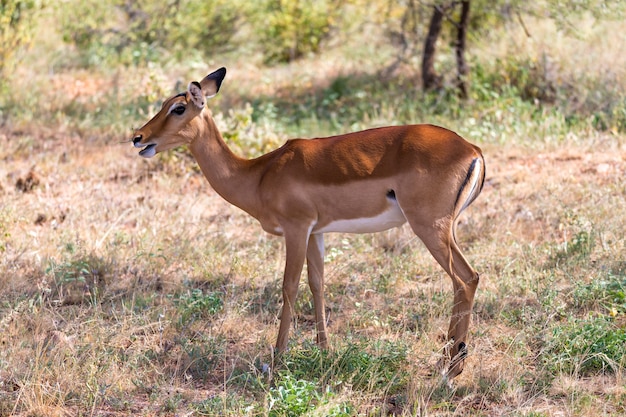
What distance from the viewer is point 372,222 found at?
5051 millimetres

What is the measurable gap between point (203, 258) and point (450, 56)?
21.1 feet

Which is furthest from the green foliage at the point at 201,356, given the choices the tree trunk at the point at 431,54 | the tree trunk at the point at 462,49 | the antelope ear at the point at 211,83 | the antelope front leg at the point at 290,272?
the tree trunk at the point at 431,54

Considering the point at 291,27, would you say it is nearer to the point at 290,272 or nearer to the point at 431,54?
the point at 431,54

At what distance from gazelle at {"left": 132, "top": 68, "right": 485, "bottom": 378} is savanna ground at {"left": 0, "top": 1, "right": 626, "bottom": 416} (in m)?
0.42

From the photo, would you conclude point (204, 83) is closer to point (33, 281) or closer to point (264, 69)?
point (33, 281)

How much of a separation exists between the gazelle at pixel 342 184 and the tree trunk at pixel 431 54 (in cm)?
637

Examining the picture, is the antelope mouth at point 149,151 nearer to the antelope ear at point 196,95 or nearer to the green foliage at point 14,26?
the antelope ear at point 196,95

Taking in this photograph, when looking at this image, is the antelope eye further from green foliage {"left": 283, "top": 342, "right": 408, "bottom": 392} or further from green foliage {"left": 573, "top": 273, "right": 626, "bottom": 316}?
green foliage {"left": 573, "top": 273, "right": 626, "bottom": 316}

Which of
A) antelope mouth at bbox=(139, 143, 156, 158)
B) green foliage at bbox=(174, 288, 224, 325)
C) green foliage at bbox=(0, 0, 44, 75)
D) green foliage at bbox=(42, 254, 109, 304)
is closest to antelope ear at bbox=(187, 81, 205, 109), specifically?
antelope mouth at bbox=(139, 143, 156, 158)

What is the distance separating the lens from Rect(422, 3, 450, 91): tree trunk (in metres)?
11.3

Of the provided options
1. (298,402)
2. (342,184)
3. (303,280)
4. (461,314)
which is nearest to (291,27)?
(303,280)

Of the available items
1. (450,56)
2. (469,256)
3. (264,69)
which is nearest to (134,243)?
(469,256)

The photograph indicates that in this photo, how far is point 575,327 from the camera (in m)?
5.15

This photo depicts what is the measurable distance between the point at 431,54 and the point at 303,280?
599 cm
